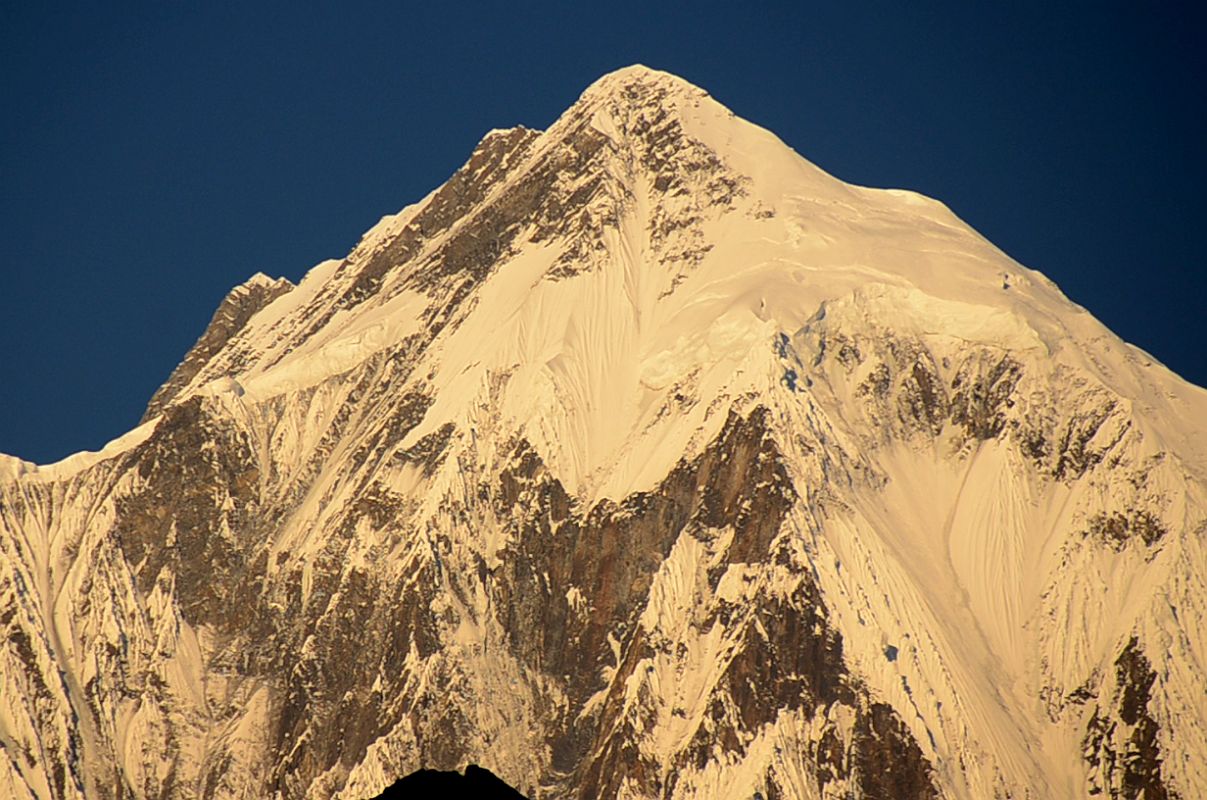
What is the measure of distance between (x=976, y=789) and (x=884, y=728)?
705cm

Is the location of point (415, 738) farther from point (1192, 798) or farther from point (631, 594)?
point (1192, 798)

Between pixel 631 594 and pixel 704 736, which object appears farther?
pixel 631 594

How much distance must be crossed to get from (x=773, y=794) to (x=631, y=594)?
74.5ft

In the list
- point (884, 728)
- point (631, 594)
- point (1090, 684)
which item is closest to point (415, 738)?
point (631, 594)

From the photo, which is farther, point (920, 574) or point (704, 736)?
point (920, 574)

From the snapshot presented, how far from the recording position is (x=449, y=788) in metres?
59.9

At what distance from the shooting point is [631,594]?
200 meters

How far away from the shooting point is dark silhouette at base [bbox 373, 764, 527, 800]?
59.7 meters

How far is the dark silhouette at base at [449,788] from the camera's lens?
59656 millimetres

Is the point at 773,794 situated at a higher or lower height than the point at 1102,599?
lower

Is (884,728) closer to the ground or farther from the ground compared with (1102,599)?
closer to the ground

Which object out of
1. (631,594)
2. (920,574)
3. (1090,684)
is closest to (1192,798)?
(1090,684)

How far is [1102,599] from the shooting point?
198125 mm

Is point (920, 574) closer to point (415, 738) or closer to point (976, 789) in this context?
point (976, 789)
